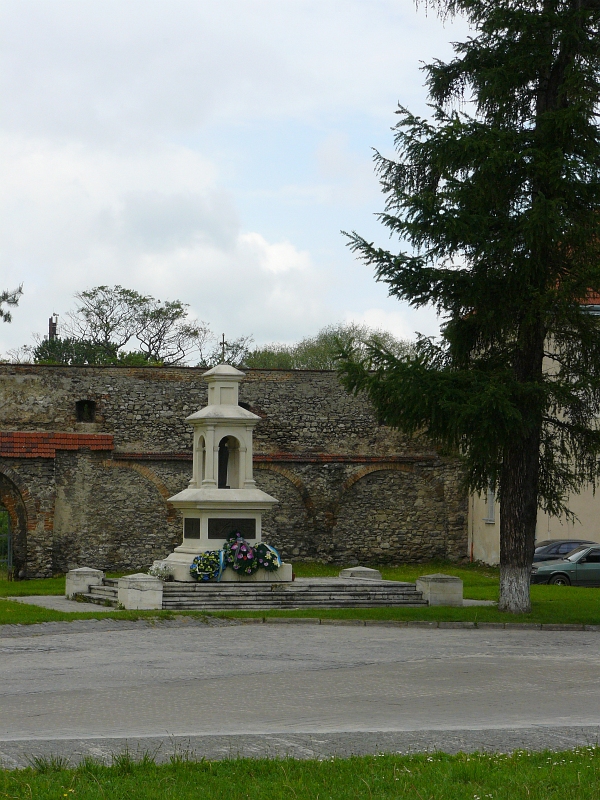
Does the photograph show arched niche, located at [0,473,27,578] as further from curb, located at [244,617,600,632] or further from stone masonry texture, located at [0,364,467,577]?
curb, located at [244,617,600,632]

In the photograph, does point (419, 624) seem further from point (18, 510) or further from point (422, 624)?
point (18, 510)

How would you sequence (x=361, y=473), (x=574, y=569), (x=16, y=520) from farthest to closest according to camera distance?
(x=361, y=473) < (x=16, y=520) < (x=574, y=569)

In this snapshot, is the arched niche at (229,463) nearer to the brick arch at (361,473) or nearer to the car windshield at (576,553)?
the car windshield at (576,553)

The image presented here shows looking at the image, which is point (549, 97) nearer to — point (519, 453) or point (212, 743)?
point (519, 453)

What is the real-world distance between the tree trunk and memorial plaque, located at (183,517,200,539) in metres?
6.58

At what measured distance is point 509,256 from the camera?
62.8 ft

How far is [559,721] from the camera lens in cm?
902

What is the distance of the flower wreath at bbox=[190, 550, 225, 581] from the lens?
21797 millimetres

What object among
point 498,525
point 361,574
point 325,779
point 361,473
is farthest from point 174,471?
point 325,779

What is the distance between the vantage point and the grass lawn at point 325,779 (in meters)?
6.11

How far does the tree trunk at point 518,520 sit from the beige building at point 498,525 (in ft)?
30.9

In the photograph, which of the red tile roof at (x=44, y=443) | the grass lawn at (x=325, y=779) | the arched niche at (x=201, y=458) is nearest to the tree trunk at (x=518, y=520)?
the arched niche at (x=201, y=458)

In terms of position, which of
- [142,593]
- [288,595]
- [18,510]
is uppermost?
[18,510]

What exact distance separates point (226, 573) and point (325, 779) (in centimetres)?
1578
